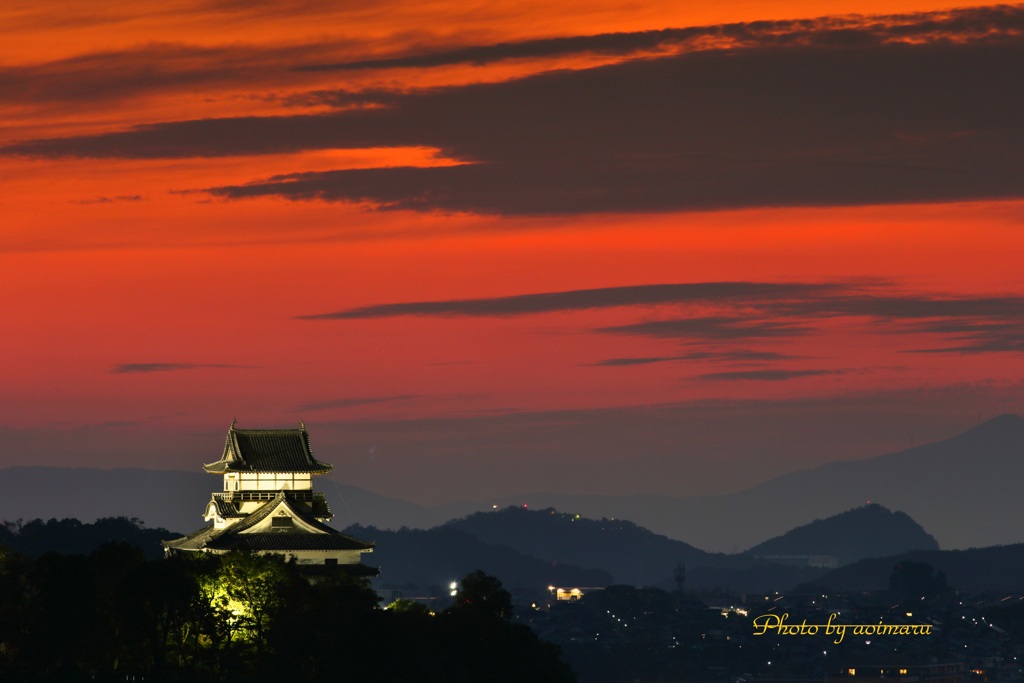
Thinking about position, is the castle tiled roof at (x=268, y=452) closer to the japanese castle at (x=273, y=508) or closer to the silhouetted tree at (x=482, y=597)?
Answer: the japanese castle at (x=273, y=508)

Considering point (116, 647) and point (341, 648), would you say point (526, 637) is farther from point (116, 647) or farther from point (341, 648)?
point (116, 647)

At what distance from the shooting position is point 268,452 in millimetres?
124000

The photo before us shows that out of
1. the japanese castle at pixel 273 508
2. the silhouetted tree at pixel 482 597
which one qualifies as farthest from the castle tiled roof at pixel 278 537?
the silhouetted tree at pixel 482 597

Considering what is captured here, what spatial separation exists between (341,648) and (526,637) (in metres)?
18.8

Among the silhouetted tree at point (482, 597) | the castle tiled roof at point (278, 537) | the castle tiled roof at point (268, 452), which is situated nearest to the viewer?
the silhouetted tree at point (482, 597)

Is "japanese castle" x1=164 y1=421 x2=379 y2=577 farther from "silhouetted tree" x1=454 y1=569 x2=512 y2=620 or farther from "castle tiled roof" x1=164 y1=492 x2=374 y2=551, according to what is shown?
"silhouetted tree" x1=454 y1=569 x2=512 y2=620

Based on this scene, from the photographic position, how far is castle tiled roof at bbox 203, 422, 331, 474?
403 ft

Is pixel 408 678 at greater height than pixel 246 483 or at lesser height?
lesser

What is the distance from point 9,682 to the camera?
88.1m

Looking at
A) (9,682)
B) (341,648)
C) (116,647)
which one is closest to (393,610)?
(341,648)

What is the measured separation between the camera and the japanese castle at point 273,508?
117250 millimetres

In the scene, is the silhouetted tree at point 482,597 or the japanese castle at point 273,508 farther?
the japanese castle at point 273,508

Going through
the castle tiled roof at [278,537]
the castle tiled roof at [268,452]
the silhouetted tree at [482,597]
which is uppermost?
the castle tiled roof at [268,452]

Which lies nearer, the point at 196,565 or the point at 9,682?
the point at 9,682
